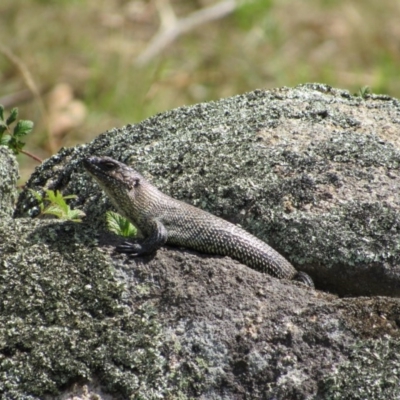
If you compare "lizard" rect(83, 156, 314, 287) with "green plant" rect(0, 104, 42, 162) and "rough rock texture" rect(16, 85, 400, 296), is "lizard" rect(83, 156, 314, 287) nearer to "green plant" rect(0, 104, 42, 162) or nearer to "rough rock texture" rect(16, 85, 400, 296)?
"rough rock texture" rect(16, 85, 400, 296)

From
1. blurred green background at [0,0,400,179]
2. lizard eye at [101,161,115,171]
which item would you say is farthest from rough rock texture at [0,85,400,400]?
blurred green background at [0,0,400,179]

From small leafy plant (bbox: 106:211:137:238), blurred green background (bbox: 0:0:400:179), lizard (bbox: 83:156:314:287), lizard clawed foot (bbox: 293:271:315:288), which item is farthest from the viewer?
blurred green background (bbox: 0:0:400:179)

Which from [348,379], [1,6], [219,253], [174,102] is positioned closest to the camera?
[348,379]

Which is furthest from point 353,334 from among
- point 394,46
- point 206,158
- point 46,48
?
point 394,46

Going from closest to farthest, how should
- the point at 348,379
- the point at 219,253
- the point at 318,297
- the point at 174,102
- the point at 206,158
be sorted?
the point at 348,379 < the point at 318,297 < the point at 219,253 < the point at 206,158 < the point at 174,102

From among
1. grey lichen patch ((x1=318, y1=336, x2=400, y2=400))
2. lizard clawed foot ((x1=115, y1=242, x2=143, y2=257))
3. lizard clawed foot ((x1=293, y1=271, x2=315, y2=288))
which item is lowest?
grey lichen patch ((x1=318, y1=336, x2=400, y2=400))

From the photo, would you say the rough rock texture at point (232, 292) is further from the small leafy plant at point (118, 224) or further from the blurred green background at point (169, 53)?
the blurred green background at point (169, 53)

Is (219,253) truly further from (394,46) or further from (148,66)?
(394,46)
